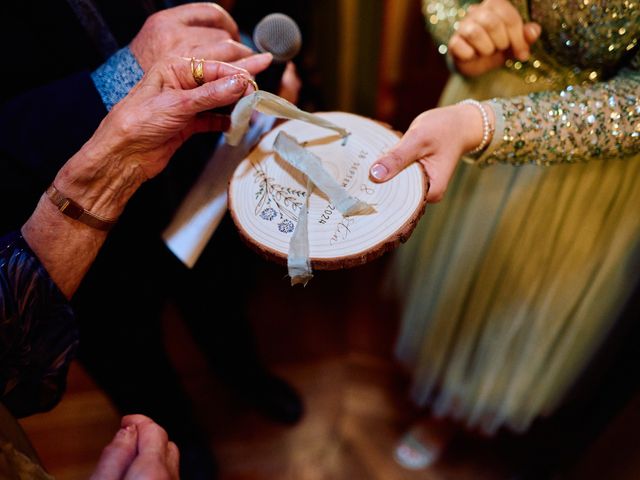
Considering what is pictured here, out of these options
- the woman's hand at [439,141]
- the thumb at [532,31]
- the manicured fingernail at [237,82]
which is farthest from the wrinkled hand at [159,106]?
the thumb at [532,31]

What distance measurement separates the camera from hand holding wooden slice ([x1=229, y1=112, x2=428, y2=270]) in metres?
0.58

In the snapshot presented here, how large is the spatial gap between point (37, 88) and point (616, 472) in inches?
47.2

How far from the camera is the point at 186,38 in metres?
0.68

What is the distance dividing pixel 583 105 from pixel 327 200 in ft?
1.25

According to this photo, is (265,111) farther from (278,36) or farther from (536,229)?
(536,229)

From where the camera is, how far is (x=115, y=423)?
1271 millimetres

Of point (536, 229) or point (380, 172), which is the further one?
point (536, 229)

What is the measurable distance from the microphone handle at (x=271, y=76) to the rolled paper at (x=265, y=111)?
144 mm

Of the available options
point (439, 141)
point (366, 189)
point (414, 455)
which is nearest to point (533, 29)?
point (439, 141)

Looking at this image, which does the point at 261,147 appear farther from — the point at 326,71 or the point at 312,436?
the point at 326,71

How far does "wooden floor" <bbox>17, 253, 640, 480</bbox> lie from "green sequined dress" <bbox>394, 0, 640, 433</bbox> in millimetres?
195

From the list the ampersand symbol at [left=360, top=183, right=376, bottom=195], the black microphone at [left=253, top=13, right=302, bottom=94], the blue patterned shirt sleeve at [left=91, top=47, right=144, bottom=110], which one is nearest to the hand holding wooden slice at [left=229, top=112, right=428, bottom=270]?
the ampersand symbol at [left=360, top=183, right=376, bottom=195]

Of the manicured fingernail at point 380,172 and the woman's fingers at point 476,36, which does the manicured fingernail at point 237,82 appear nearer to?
the manicured fingernail at point 380,172

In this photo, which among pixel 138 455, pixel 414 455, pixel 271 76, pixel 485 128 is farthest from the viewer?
pixel 414 455
